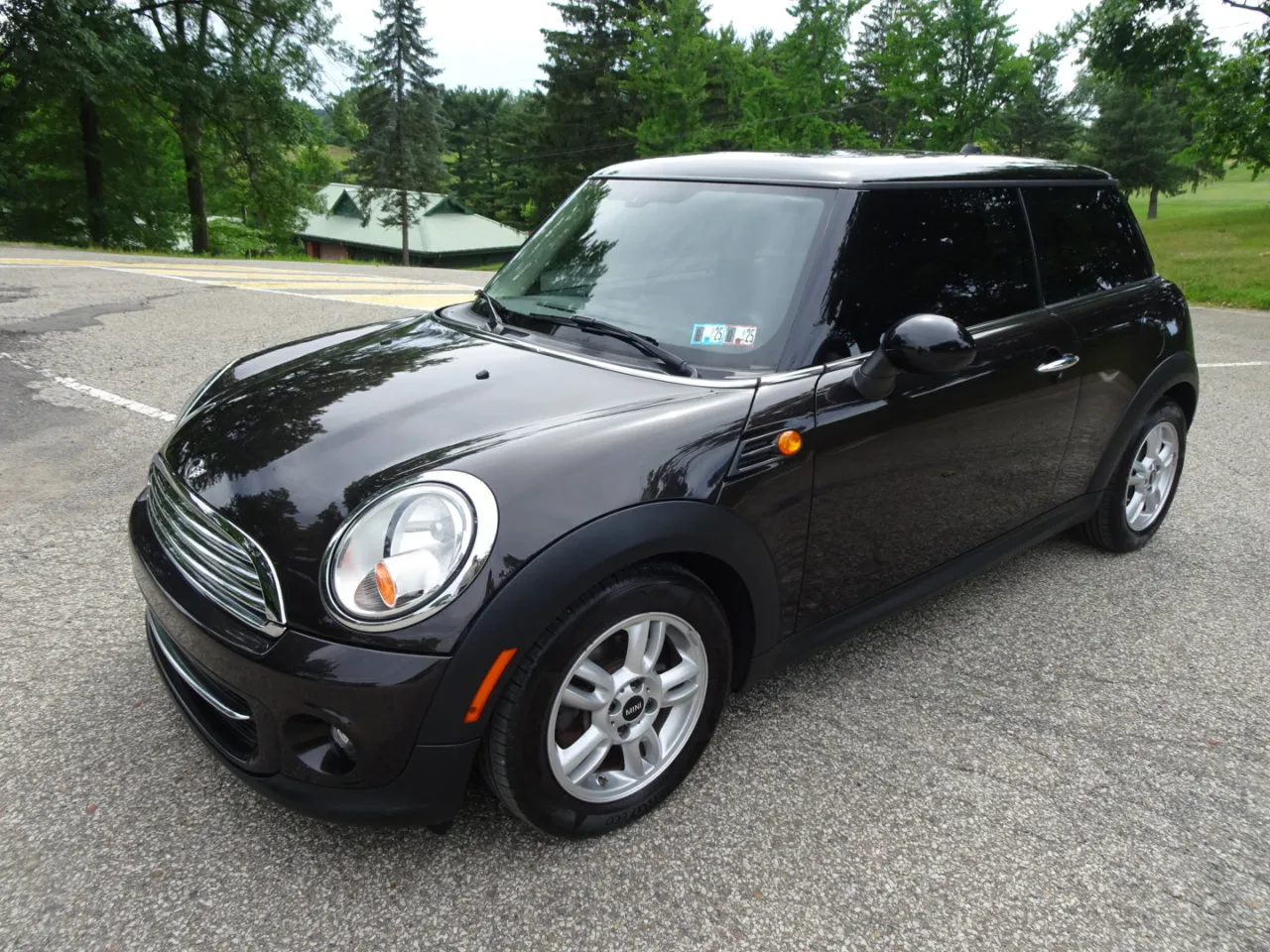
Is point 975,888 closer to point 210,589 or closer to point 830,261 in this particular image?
point 830,261

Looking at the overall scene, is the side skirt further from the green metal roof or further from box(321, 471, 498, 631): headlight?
the green metal roof

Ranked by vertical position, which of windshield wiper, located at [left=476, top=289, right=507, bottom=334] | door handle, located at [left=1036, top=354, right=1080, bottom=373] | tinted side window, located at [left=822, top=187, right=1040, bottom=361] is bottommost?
door handle, located at [left=1036, top=354, right=1080, bottom=373]

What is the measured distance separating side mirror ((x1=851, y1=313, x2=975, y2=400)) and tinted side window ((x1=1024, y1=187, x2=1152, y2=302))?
1.11m

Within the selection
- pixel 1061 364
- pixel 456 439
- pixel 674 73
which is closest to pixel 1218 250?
pixel 674 73

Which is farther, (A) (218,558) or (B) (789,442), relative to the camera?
(B) (789,442)

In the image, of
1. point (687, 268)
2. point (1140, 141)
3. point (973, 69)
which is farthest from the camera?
point (1140, 141)

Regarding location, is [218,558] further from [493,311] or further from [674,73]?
[674,73]

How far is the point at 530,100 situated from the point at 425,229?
9.53 metres

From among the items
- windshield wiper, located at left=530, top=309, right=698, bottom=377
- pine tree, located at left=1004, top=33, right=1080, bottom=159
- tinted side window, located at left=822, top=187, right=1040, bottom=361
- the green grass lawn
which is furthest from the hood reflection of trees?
pine tree, located at left=1004, top=33, right=1080, bottom=159

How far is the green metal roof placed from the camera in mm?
51094

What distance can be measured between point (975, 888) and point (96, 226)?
3370 centimetres

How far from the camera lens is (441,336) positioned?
2.93 metres

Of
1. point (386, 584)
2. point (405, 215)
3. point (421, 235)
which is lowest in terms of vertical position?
point (421, 235)

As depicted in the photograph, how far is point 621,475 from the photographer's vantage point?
2051 mm
